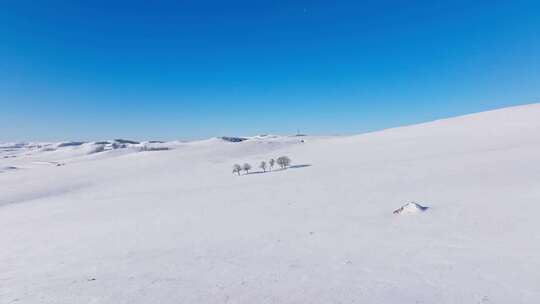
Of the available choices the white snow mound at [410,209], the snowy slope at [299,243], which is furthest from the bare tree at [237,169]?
the white snow mound at [410,209]

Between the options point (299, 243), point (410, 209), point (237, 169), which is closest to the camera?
point (299, 243)

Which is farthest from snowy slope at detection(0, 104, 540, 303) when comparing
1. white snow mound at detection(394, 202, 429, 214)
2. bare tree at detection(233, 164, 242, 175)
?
bare tree at detection(233, 164, 242, 175)

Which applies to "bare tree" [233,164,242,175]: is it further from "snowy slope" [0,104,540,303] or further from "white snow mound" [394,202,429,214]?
"white snow mound" [394,202,429,214]

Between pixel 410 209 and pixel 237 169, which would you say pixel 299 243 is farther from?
pixel 237 169

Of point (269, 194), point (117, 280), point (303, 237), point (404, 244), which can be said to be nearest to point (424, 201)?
point (404, 244)

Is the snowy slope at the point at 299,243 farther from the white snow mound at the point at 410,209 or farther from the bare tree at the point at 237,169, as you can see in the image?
the bare tree at the point at 237,169

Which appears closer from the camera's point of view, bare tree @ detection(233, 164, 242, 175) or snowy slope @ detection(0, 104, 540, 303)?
snowy slope @ detection(0, 104, 540, 303)

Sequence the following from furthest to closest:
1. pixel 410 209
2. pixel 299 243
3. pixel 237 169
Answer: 1. pixel 237 169
2. pixel 410 209
3. pixel 299 243

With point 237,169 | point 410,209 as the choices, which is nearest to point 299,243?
point 410,209

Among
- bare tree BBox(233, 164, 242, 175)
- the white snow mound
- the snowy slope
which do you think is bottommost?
the snowy slope

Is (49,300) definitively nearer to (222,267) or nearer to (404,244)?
(222,267)

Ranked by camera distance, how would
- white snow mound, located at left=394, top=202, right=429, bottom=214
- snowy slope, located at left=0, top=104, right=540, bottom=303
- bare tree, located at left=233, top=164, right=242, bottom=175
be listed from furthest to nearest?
bare tree, located at left=233, top=164, right=242, bottom=175 → white snow mound, located at left=394, top=202, right=429, bottom=214 → snowy slope, located at left=0, top=104, right=540, bottom=303
